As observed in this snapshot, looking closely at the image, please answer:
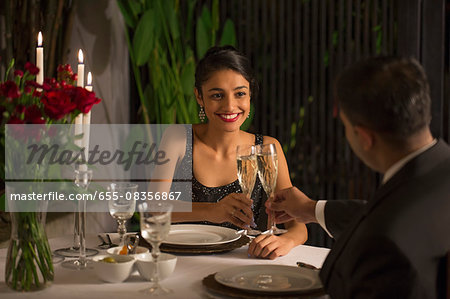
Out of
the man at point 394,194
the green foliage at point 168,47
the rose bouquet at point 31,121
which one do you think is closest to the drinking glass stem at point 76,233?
the rose bouquet at point 31,121

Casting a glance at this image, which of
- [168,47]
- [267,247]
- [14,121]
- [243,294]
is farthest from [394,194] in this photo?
[168,47]

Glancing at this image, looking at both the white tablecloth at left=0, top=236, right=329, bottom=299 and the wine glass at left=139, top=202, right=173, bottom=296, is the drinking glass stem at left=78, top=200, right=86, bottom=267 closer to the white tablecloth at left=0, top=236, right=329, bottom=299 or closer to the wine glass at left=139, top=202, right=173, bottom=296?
the white tablecloth at left=0, top=236, right=329, bottom=299

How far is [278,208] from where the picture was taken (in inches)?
64.4

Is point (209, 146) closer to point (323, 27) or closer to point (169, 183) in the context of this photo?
point (169, 183)

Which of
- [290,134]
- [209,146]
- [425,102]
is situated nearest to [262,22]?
[290,134]

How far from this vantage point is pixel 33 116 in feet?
4.20

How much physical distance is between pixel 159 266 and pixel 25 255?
32 centimetres

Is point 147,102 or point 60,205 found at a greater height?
point 147,102

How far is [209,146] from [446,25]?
5.54 feet

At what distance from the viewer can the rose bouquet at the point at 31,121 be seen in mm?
1281

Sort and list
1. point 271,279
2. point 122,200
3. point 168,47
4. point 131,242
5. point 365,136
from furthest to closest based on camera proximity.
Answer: point 168,47 → point 131,242 → point 122,200 → point 271,279 → point 365,136

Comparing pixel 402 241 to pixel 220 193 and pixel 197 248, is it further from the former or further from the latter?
pixel 220 193

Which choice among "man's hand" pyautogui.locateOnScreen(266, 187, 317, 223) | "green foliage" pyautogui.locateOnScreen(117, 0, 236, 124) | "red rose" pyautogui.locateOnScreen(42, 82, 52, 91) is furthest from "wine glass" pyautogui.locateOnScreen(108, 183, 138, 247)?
"green foliage" pyautogui.locateOnScreen(117, 0, 236, 124)

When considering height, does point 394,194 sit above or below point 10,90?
below
